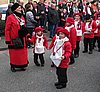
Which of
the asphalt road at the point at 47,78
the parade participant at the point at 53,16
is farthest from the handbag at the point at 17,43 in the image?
the parade participant at the point at 53,16

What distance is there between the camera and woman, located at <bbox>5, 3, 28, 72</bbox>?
8352 mm

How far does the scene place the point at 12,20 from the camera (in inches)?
328

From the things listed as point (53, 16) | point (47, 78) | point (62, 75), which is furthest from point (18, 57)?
point (53, 16)

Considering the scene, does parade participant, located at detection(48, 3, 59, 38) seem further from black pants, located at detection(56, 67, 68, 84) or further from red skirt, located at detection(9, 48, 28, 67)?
black pants, located at detection(56, 67, 68, 84)

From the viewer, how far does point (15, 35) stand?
8.45 meters

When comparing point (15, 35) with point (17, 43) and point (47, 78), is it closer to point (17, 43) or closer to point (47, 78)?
point (17, 43)

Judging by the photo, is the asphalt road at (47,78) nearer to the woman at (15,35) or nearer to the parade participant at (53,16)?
the woman at (15,35)

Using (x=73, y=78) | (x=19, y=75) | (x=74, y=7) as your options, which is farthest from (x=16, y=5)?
(x=74, y=7)

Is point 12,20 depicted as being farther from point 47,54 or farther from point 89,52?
point 89,52

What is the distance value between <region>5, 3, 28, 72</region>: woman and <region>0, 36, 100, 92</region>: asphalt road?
0.30 metres

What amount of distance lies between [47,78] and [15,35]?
145 centimetres

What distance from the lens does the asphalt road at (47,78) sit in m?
7.23

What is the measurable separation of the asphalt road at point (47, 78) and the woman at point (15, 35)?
0.30m

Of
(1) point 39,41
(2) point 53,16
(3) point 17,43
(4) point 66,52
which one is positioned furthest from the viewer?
(2) point 53,16
